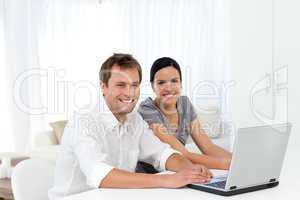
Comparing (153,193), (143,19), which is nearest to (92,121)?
(153,193)

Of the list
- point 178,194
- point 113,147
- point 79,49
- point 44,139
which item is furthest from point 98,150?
point 79,49

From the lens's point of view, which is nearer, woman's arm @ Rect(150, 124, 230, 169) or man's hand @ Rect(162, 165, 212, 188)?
man's hand @ Rect(162, 165, 212, 188)

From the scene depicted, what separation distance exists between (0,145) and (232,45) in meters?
2.74

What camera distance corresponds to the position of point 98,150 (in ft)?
6.30

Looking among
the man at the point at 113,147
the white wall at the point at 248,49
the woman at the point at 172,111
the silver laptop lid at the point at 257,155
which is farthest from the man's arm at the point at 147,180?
the white wall at the point at 248,49

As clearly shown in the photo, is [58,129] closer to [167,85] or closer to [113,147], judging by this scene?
[167,85]

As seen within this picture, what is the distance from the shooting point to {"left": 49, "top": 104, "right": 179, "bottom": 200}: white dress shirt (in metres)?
1.88

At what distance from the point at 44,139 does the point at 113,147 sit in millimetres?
3141

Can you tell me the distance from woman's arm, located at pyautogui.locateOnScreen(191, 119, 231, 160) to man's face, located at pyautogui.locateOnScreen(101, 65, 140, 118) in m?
0.70

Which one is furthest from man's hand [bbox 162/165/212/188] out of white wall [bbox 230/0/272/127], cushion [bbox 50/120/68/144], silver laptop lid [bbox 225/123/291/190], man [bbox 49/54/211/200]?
cushion [bbox 50/120/68/144]

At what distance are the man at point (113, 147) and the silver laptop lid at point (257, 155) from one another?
0.54ft

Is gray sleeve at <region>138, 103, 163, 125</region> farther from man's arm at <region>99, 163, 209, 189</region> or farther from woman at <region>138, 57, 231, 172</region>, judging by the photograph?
man's arm at <region>99, 163, 209, 189</region>

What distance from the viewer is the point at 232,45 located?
487cm

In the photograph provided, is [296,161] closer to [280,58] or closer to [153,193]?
[153,193]
